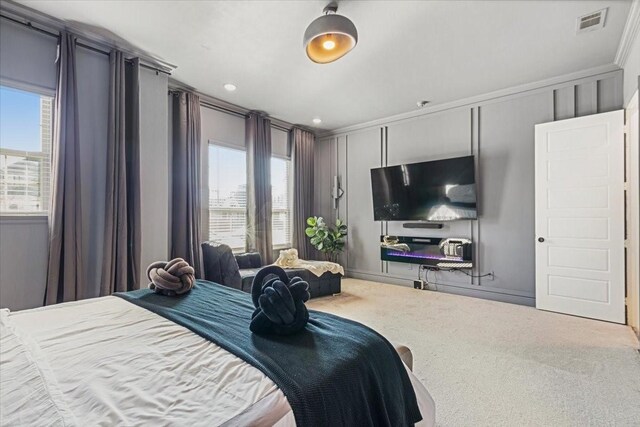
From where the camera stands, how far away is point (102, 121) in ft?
10.3

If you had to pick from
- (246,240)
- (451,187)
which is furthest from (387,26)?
(246,240)

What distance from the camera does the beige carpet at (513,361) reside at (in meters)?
1.81

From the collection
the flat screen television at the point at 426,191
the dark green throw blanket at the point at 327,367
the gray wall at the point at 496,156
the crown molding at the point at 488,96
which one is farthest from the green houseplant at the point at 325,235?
the dark green throw blanket at the point at 327,367

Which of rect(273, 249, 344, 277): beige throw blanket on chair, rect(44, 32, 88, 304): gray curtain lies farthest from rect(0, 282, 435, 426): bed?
rect(273, 249, 344, 277): beige throw blanket on chair

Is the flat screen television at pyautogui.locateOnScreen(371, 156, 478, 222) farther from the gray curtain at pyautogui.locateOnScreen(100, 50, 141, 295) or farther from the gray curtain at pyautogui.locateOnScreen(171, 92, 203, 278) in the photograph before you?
the gray curtain at pyautogui.locateOnScreen(100, 50, 141, 295)

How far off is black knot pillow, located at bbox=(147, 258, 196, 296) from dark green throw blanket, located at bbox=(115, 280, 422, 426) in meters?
0.48

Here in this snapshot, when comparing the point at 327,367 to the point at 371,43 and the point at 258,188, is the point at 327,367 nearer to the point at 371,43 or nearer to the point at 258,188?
the point at 371,43

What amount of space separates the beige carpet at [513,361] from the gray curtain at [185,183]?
69.9 inches

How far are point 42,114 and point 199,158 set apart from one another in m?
1.68

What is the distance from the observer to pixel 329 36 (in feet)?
8.34

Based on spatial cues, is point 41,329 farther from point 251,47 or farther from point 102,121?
point 251,47

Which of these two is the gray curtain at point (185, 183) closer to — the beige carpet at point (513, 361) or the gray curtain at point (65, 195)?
the gray curtain at point (65, 195)

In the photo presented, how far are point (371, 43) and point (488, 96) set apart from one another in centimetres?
224

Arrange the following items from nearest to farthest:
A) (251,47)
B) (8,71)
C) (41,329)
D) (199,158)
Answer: (41,329) < (8,71) < (251,47) < (199,158)
